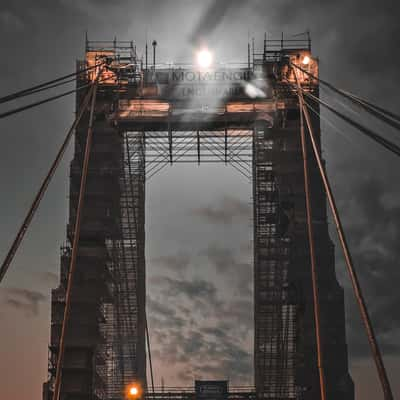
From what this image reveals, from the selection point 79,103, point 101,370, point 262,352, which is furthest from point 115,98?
point 262,352

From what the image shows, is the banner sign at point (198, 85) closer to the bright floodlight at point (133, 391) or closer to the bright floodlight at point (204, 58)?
the bright floodlight at point (204, 58)

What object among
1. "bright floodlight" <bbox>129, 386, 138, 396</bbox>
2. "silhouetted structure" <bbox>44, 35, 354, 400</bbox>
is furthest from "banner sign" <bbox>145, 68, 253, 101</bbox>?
"bright floodlight" <bbox>129, 386, 138, 396</bbox>

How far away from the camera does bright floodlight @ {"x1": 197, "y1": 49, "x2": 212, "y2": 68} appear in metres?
56.8

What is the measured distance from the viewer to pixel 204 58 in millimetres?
56938

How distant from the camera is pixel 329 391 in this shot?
51.5m

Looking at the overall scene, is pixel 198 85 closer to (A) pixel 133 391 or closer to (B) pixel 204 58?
(B) pixel 204 58

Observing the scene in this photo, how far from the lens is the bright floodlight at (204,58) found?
56.8m

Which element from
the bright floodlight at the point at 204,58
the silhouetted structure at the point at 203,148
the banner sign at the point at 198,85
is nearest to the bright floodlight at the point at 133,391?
the silhouetted structure at the point at 203,148

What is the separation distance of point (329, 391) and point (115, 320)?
2312 centimetres

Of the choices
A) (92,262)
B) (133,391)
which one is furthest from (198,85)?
(133,391)

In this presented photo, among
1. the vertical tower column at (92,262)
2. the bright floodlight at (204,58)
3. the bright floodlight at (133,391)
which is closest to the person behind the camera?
the bright floodlight at (133,391)

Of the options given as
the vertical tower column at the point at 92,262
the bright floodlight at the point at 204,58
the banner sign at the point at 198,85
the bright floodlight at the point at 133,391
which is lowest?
the bright floodlight at the point at 133,391

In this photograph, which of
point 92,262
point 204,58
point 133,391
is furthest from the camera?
point 204,58

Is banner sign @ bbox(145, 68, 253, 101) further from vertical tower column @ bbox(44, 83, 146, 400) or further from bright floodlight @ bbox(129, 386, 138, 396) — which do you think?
bright floodlight @ bbox(129, 386, 138, 396)
